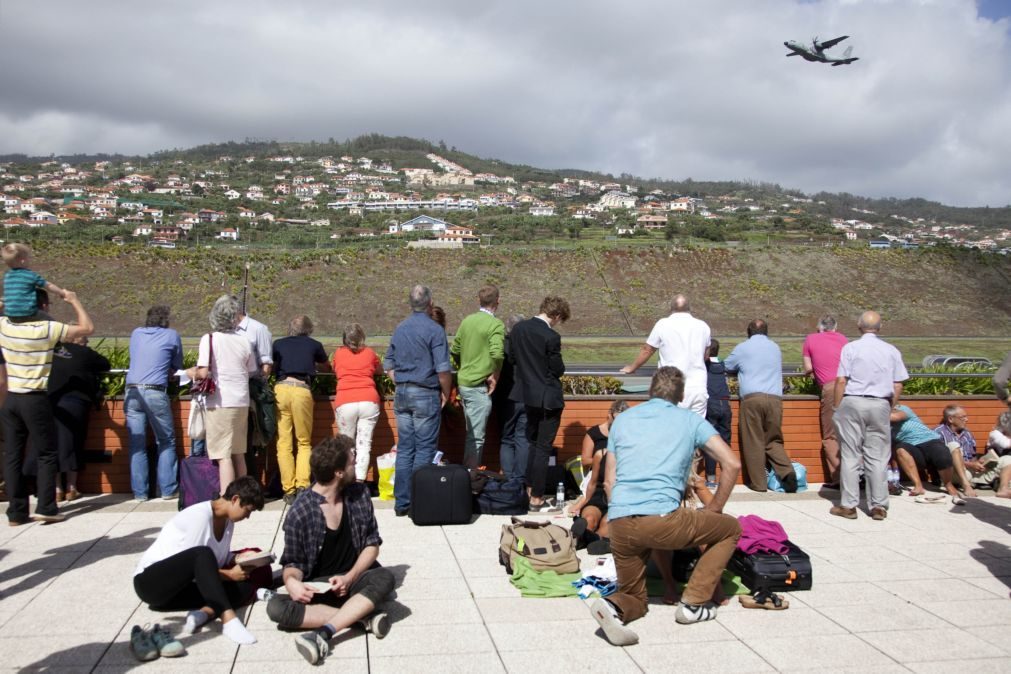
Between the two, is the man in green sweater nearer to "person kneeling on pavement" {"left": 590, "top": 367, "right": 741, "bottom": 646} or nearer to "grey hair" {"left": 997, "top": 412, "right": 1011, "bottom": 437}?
"person kneeling on pavement" {"left": 590, "top": 367, "right": 741, "bottom": 646}

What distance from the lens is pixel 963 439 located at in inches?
324

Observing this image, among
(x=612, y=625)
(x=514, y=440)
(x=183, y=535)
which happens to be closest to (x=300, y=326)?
(x=514, y=440)

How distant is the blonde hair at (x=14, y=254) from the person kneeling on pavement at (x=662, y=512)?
4647 millimetres

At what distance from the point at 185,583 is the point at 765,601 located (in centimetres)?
345

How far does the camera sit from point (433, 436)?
265 inches

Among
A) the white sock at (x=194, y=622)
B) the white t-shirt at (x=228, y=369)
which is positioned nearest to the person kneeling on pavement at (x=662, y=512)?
the white sock at (x=194, y=622)

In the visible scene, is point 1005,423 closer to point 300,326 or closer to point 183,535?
point 300,326

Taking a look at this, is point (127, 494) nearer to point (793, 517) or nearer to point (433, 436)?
point (433, 436)

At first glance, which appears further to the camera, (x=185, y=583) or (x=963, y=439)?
(x=963, y=439)

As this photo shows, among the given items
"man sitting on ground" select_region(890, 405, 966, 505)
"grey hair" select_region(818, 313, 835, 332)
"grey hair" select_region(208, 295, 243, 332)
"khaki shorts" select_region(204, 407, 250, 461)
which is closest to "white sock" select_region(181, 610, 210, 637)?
"khaki shorts" select_region(204, 407, 250, 461)

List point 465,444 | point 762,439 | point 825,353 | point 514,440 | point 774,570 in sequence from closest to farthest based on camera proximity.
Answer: point 774,570 → point 514,440 → point 465,444 → point 762,439 → point 825,353

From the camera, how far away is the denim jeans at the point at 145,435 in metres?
6.98

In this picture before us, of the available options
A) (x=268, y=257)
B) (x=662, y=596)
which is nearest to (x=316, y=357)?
(x=662, y=596)

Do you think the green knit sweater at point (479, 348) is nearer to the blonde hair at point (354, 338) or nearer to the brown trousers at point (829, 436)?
the blonde hair at point (354, 338)
